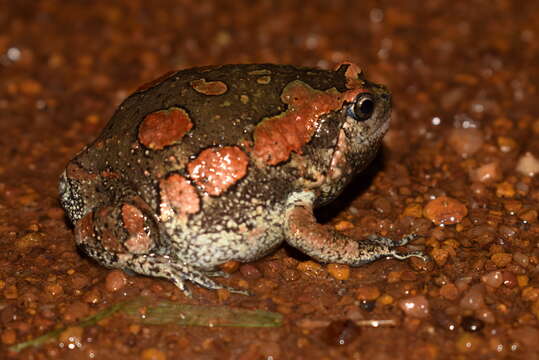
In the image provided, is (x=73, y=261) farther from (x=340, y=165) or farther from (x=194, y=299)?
(x=340, y=165)

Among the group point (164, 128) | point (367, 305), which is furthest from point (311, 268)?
point (164, 128)

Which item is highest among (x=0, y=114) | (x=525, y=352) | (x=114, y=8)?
(x=114, y=8)

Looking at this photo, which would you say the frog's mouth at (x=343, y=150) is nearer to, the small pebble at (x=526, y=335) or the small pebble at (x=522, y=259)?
the small pebble at (x=522, y=259)

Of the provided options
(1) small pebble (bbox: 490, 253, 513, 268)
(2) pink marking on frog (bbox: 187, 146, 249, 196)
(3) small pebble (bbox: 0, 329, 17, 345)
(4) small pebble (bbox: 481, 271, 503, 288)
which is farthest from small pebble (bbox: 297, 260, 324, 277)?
(3) small pebble (bbox: 0, 329, 17, 345)

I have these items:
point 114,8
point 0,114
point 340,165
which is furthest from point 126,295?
point 114,8

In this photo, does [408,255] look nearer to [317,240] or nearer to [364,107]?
[317,240]

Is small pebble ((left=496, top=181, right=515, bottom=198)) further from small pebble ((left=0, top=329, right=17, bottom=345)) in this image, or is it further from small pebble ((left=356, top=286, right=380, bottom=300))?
small pebble ((left=0, top=329, right=17, bottom=345))
